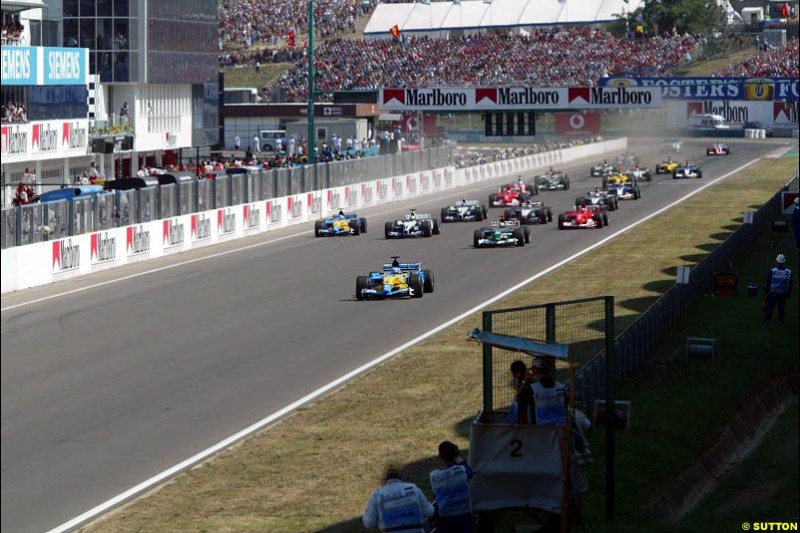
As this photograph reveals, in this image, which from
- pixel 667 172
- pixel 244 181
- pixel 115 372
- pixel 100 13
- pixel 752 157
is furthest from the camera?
pixel 752 157

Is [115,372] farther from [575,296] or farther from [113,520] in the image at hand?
[575,296]

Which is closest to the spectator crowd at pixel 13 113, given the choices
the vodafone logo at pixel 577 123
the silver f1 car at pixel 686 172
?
the silver f1 car at pixel 686 172

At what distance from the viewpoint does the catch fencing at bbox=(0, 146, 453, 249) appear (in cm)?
3291

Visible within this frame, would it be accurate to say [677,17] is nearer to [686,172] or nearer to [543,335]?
[686,172]

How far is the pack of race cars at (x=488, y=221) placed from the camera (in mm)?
32062

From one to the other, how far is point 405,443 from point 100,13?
44526 millimetres

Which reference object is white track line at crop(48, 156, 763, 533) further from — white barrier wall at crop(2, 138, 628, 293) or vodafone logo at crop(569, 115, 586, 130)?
vodafone logo at crop(569, 115, 586, 130)

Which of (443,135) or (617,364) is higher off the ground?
(443,135)

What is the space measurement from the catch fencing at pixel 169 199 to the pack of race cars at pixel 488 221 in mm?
2728

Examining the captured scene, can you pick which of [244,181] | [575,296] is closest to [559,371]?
[575,296]

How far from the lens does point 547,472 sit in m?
14.4

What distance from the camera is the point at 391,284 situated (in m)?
31.9

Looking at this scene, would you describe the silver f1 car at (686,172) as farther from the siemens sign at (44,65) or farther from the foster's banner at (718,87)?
the siemens sign at (44,65)

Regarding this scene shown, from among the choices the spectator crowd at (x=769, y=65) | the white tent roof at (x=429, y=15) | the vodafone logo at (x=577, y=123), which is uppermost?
the white tent roof at (x=429, y=15)
